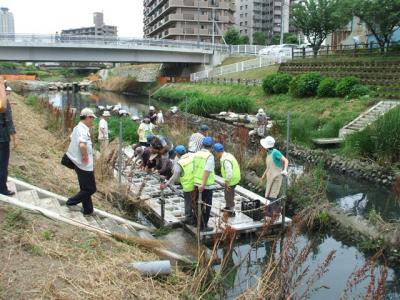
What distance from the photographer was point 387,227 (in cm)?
776

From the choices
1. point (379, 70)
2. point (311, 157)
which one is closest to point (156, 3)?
point (379, 70)

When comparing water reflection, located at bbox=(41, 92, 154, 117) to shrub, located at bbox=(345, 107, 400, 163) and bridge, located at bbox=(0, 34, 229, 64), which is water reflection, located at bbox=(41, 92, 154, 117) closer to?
bridge, located at bbox=(0, 34, 229, 64)

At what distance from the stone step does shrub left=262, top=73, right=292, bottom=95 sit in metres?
21.0

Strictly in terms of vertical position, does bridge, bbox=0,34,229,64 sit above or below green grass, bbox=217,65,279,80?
above

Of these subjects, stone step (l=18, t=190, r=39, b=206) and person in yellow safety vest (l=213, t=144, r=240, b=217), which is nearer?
stone step (l=18, t=190, r=39, b=206)

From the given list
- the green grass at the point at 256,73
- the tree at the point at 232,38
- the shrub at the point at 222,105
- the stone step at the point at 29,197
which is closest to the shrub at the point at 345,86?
the shrub at the point at 222,105

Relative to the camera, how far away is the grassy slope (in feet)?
56.8

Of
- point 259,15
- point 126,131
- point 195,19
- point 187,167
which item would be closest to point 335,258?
point 187,167

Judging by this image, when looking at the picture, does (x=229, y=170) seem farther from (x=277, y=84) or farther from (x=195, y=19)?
(x=195, y=19)

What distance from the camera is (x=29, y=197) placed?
7.12 metres

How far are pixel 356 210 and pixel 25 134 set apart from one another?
30.6 feet

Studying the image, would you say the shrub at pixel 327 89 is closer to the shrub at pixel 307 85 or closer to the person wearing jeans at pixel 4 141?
the shrub at pixel 307 85

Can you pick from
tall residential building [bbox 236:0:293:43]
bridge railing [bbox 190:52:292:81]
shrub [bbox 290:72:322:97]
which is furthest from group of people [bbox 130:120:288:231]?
tall residential building [bbox 236:0:293:43]

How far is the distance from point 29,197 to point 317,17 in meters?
27.7
